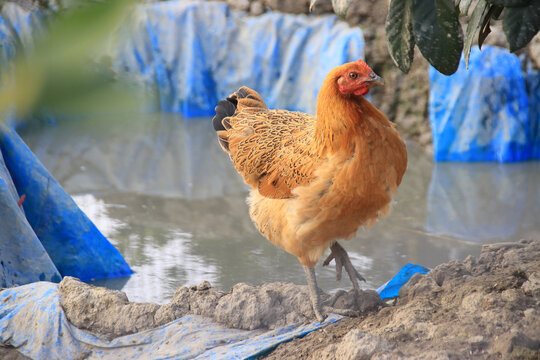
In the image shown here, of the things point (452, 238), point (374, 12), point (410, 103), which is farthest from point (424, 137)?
point (452, 238)

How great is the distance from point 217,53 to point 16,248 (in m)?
5.31

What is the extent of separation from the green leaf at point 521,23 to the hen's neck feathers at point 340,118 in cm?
70

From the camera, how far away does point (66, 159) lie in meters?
6.48

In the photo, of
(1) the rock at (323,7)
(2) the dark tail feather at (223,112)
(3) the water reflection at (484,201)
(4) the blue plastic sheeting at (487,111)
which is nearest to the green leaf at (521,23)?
(2) the dark tail feather at (223,112)

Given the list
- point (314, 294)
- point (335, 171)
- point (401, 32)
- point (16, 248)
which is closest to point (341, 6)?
point (401, 32)

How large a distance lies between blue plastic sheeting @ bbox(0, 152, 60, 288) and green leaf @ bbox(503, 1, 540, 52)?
2532 mm

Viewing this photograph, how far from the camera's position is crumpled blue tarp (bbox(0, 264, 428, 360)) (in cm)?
249

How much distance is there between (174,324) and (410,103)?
4.94 metres

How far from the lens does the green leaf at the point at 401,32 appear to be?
5.65 ft

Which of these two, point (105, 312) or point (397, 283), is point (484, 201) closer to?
point (397, 283)

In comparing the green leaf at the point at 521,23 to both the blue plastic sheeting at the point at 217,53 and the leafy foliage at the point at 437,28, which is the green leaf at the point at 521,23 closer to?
the leafy foliage at the point at 437,28

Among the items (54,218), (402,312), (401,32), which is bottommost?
(54,218)

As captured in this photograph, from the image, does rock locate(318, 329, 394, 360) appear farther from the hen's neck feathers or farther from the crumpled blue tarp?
the hen's neck feathers

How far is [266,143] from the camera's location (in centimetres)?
286
